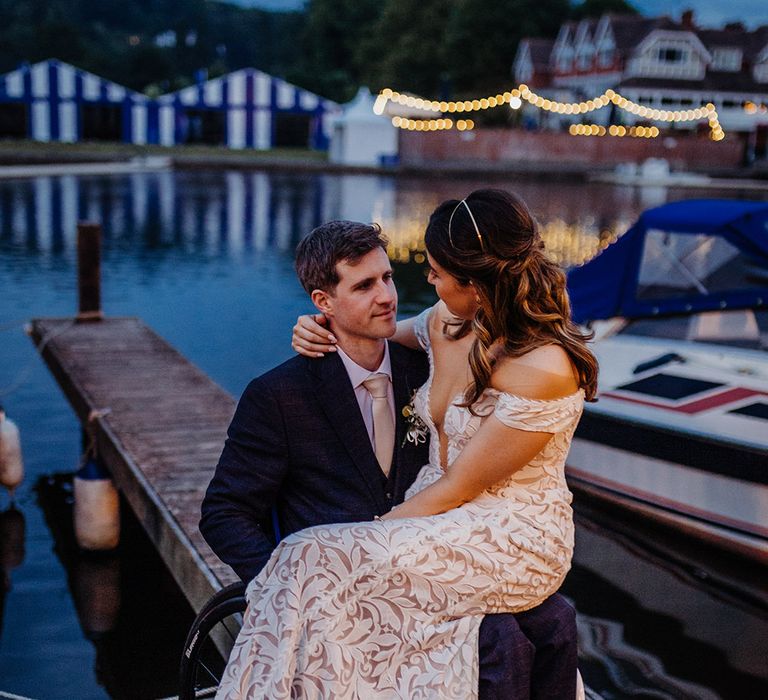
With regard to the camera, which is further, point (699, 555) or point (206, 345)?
point (206, 345)

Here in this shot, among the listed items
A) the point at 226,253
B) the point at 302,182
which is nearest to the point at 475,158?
the point at 302,182

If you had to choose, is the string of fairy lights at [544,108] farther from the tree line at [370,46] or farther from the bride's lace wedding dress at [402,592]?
the bride's lace wedding dress at [402,592]

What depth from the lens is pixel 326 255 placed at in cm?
300

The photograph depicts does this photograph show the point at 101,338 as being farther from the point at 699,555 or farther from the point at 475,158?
the point at 475,158

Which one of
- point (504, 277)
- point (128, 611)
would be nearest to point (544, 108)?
point (128, 611)

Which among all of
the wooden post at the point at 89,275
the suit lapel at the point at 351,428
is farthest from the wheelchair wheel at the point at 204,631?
the wooden post at the point at 89,275

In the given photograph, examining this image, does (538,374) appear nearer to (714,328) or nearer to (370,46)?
(714,328)

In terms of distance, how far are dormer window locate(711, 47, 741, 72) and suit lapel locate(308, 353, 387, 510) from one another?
72285 millimetres

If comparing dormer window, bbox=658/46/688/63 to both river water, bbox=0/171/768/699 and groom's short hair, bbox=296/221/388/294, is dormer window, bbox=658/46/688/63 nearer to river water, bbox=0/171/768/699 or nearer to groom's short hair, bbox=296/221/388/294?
river water, bbox=0/171/768/699

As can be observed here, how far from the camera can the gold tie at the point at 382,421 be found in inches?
120

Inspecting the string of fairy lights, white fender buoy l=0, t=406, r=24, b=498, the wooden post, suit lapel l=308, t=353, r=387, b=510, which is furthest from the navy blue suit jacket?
the string of fairy lights

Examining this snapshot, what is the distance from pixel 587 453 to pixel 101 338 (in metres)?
5.36

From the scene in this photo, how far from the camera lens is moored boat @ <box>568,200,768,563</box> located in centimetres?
671

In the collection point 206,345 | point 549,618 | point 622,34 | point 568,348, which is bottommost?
point 206,345
